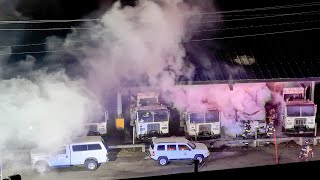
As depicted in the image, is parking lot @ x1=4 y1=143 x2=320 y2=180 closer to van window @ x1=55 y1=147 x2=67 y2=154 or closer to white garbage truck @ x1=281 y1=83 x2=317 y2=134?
van window @ x1=55 y1=147 x2=67 y2=154

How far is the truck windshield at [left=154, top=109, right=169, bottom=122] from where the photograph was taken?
12.7 metres

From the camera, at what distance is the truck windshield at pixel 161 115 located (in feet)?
41.6

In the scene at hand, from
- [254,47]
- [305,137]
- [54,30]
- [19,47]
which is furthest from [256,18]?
[19,47]

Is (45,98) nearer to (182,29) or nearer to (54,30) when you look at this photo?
(54,30)

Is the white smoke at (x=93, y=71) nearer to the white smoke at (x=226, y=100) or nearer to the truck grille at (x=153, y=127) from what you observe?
the white smoke at (x=226, y=100)

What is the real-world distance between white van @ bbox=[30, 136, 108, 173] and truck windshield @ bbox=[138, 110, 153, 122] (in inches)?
75.8

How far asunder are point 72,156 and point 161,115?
10.7 feet

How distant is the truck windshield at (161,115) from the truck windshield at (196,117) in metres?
0.84

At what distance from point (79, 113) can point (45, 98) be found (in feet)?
3.83

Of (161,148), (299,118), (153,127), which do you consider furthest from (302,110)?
(161,148)

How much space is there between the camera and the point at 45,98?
12.1 metres

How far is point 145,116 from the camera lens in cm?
1266

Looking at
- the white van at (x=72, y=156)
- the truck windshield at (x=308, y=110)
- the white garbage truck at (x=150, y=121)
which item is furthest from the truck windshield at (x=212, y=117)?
the white van at (x=72, y=156)

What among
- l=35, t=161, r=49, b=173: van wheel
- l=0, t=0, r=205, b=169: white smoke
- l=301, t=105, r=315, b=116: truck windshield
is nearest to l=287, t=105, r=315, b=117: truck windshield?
l=301, t=105, r=315, b=116: truck windshield
